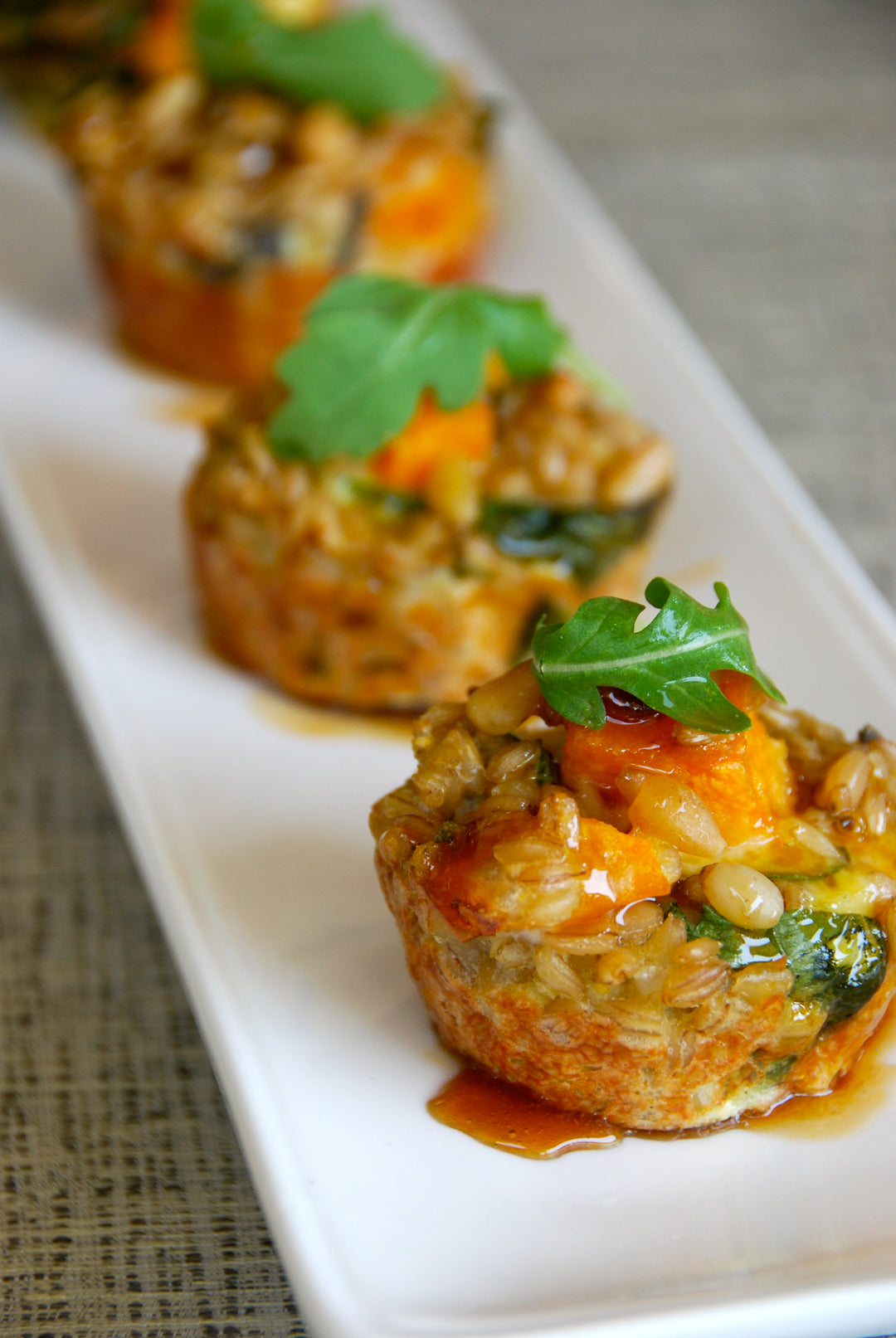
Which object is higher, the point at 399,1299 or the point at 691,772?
the point at 691,772

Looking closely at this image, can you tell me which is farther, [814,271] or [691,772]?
[814,271]

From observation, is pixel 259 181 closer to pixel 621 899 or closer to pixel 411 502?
pixel 411 502

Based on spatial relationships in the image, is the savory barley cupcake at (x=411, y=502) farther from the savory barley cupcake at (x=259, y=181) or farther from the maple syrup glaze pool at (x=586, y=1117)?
the maple syrup glaze pool at (x=586, y=1117)

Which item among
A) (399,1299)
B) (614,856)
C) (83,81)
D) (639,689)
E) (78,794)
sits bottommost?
(78,794)

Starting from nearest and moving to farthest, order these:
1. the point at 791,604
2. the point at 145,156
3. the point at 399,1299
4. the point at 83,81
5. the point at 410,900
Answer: the point at 399,1299 → the point at 410,900 → the point at 791,604 → the point at 145,156 → the point at 83,81

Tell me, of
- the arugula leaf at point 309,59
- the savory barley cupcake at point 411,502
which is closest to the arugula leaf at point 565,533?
the savory barley cupcake at point 411,502

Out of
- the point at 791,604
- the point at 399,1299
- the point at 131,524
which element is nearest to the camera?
the point at 399,1299

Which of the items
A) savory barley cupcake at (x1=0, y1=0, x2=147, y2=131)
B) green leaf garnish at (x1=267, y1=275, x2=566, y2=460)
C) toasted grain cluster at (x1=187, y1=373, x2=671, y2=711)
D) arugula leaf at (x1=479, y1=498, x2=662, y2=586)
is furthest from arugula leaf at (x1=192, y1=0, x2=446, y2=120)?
arugula leaf at (x1=479, y1=498, x2=662, y2=586)

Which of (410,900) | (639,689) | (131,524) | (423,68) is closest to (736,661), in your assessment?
(639,689)

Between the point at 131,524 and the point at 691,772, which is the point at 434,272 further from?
the point at 691,772
